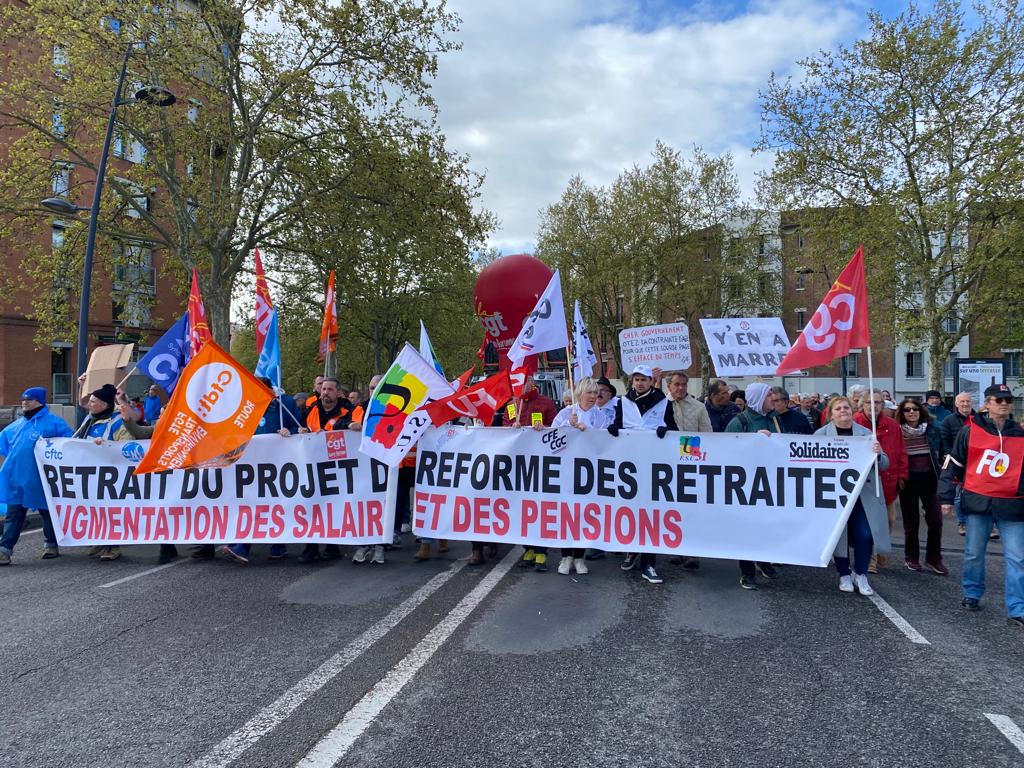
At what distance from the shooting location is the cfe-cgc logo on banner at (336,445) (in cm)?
698

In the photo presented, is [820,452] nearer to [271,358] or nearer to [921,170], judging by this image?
[271,358]

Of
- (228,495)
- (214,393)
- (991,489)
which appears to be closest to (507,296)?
(228,495)

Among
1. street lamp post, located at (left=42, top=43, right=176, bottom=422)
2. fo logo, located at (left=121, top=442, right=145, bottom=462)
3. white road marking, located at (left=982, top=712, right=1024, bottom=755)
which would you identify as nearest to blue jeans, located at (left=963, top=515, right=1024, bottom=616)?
white road marking, located at (left=982, top=712, right=1024, bottom=755)

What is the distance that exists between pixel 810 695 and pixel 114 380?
33.9ft

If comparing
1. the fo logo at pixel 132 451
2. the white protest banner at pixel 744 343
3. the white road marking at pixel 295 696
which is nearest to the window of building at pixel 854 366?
the white protest banner at pixel 744 343

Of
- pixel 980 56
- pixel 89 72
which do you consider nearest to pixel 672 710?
pixel 89 72

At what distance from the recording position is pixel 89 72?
16.2 meters

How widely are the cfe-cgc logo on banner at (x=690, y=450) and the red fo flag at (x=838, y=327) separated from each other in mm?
1060

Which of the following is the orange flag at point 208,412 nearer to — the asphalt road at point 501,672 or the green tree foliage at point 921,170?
the asphalt road at point 501,672

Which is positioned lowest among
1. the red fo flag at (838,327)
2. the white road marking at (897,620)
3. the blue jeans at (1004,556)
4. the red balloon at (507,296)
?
the white road marking at (897,620)

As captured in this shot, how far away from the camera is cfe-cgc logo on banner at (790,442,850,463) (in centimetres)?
594

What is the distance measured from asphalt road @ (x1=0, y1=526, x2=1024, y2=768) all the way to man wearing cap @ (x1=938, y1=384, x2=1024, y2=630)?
1.07ft

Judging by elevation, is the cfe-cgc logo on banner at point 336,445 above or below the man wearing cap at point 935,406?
below

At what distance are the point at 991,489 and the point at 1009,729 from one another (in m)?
2.45
